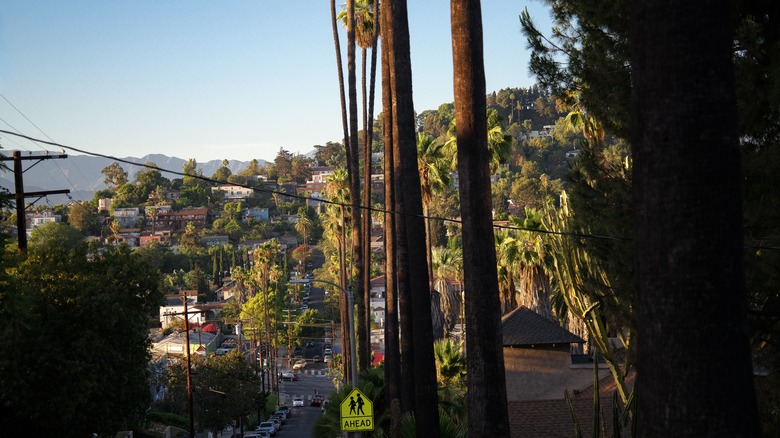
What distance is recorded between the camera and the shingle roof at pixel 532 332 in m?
28.7

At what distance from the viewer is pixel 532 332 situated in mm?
29203

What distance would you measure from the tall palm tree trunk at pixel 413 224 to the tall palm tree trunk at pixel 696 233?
11069 millimetres

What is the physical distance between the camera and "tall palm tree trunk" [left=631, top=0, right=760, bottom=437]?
5285 mm

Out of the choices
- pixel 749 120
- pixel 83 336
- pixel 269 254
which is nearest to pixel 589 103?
pixel 749 120

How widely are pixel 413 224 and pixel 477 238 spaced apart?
5095 millimetres

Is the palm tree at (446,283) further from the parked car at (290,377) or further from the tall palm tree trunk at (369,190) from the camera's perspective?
the parked car at (290,377)

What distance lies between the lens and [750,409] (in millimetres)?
5328

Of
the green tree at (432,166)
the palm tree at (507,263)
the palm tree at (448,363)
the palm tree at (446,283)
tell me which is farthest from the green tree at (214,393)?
the palm tree at (448,363)

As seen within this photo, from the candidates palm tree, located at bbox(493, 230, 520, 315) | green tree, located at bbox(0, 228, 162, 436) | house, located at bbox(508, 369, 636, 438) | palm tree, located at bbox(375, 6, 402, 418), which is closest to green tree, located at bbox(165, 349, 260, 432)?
palm tree, located at bbox(493, 230, 520, 315)

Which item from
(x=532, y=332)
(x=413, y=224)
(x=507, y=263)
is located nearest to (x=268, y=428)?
(x=507, y=263)

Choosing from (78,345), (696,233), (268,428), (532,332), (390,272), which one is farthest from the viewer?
(268,428)

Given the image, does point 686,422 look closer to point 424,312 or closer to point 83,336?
point 424,312

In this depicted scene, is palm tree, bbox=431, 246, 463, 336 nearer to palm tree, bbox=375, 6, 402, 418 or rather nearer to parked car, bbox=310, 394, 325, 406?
parked car, bbox=310, 394, 325, 406

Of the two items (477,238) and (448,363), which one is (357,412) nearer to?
(477,238)
